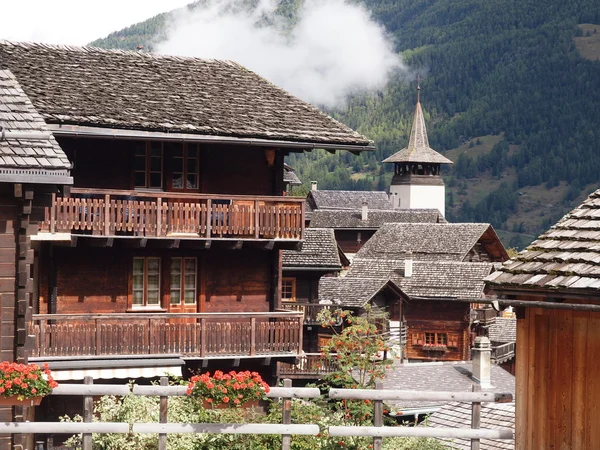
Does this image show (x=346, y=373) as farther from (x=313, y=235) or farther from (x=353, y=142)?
(x=313, y=235)

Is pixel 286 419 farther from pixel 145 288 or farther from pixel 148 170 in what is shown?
pixel 148 170

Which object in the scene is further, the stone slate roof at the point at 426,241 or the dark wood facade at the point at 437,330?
the stone slate roof at the point at 426,241

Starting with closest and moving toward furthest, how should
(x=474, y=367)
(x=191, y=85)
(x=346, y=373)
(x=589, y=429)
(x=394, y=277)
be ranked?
(x=589, y=429), (x=346, y=373), (x=191, y=85), (x=474, y=367), (x=394, y=277)

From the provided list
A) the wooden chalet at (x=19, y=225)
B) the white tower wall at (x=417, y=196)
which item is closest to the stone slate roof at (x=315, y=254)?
the wooden chalet at (x=19, y=225)

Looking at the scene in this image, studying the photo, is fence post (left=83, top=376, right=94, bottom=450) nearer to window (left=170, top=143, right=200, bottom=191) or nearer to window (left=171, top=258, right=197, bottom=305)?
window (left=171, top=258, right=197, bottom=305)

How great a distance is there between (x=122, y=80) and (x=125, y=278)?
15.4 ft

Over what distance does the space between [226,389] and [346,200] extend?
414ft

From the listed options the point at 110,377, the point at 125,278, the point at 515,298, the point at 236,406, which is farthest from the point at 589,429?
the point at 125,278

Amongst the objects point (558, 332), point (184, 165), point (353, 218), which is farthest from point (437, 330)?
point (353, 218)

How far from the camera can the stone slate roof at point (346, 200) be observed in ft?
459

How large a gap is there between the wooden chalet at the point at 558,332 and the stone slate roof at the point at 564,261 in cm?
1

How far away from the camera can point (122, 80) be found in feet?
97.3

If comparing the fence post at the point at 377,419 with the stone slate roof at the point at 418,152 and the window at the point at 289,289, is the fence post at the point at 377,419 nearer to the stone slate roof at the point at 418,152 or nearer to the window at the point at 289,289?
the window at the point at 289,289

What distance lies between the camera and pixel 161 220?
27.2 metres
